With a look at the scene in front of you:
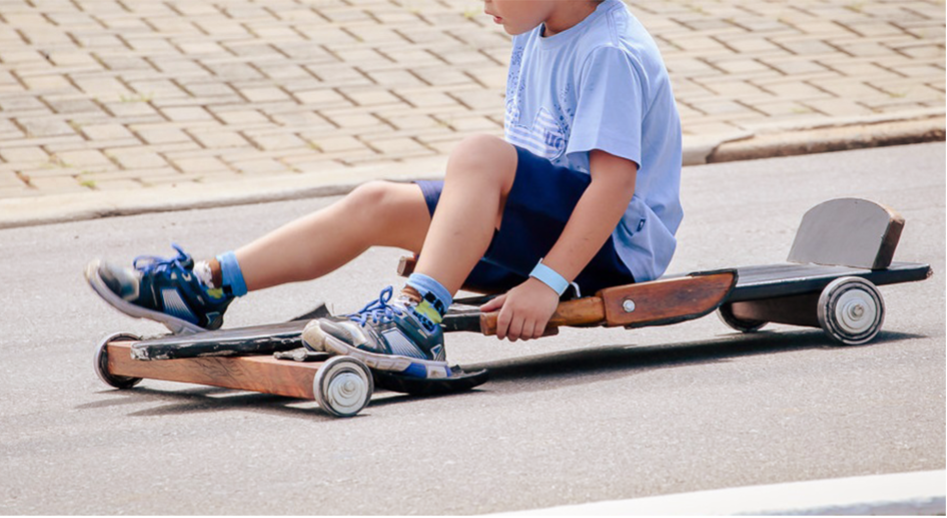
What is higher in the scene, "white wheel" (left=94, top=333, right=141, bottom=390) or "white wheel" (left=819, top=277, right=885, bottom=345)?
"white wheel" (left=819, top=277, right=885, bottom=345)

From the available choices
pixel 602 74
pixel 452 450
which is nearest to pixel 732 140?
pixel 602 74

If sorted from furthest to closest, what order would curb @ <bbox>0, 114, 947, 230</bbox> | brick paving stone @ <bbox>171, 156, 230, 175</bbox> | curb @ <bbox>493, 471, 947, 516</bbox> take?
brick paving stone @ <bbox>171, 156, 230, 175</bbox>
curb @ <bbox>0, 114, 947, 230</bbox>
curb @ <bbox>493, 471, 947, 516</bbox>

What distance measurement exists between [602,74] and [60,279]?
268 cm

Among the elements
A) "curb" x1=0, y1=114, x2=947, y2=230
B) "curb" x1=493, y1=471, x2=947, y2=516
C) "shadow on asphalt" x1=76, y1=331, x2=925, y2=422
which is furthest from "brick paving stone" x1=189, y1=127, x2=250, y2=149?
"curb" x1=493, y1=471, x2=947, y2=516

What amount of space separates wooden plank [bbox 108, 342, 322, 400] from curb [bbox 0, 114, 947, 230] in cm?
309

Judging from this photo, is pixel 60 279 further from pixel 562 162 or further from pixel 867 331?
pixel 867 331

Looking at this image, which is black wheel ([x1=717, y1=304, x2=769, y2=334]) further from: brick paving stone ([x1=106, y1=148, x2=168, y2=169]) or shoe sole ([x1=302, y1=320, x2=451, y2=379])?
brick paving stone ([x1=106, y1=148, x2=168, y2=169])

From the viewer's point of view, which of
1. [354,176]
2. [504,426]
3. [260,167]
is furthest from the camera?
[260,167]

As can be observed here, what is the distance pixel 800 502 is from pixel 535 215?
1.10 m

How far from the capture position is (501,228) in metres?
3.60

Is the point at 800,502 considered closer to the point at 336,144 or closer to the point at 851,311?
the point at 851,311

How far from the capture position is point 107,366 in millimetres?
3818

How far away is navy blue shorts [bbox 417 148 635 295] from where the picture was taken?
3568 millimetres

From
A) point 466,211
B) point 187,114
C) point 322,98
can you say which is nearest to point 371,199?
point 466,211
